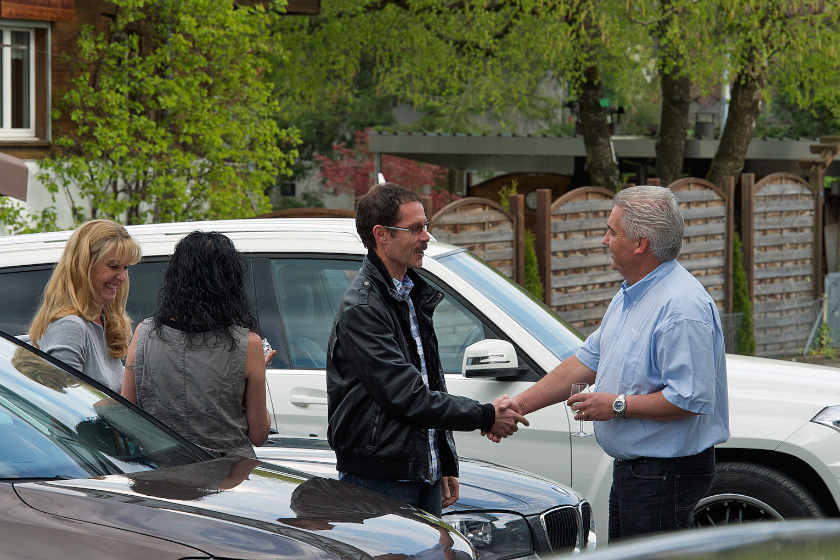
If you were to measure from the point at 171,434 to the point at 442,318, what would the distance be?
6.00 ft

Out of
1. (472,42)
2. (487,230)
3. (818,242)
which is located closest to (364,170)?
(472,42)

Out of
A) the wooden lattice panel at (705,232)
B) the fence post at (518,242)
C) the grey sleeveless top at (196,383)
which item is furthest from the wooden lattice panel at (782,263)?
the grey sleeveless top at (196,383)

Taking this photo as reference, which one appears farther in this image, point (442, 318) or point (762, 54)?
point (762, 54)

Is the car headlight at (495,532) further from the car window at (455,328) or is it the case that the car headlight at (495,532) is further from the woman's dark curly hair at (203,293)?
the car window at (455,328)

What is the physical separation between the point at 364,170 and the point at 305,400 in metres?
27.5

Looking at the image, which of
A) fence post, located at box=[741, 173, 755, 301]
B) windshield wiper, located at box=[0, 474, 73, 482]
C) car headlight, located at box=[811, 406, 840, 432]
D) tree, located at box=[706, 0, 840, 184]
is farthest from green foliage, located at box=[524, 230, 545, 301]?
Result: windshield wiper, located at box=[0, 474, 73, 482]

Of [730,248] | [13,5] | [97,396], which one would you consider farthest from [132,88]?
[97,396]

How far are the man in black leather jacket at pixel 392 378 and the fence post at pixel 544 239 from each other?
7.10 meters

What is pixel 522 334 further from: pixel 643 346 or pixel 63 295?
pixel 63 295

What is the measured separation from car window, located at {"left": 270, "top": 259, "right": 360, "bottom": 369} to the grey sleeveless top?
1265 mm

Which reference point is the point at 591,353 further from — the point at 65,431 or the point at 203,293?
the point at 65,431

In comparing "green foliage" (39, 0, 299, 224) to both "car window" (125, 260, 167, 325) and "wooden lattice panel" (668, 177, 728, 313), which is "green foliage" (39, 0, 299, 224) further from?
"car window" (125, 260, 167, 325)

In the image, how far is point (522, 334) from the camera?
471 cm

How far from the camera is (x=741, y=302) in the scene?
13.2 m
